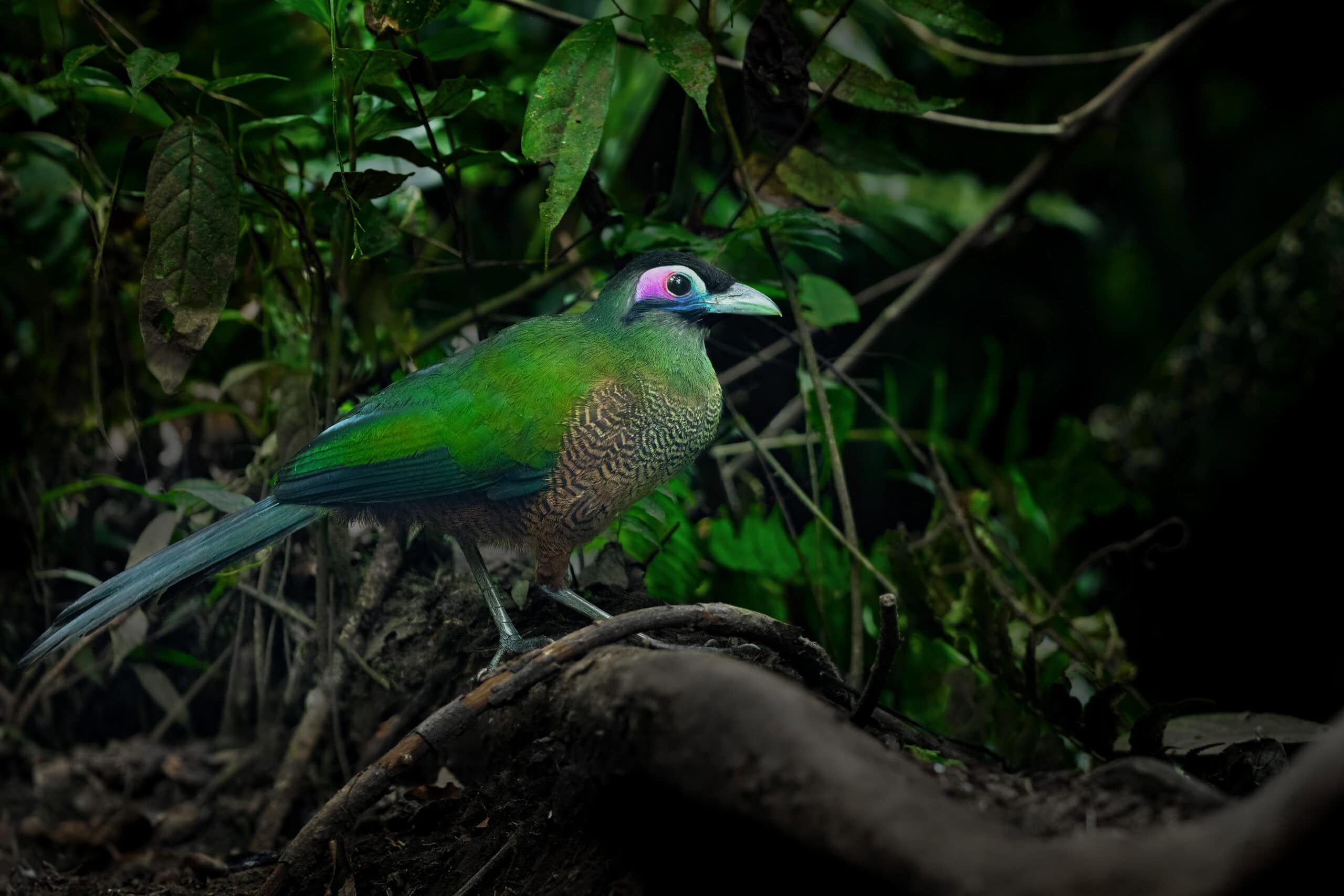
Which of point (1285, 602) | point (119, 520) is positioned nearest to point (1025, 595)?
point (1285, 602)

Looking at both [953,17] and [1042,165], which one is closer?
[953,17]

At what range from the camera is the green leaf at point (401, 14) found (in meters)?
2.32

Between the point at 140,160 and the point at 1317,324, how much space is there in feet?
17.1

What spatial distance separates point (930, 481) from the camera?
3928 millimetres

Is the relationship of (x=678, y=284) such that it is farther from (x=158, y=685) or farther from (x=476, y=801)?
(x=158, y=685)

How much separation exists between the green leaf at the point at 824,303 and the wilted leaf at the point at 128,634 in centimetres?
226

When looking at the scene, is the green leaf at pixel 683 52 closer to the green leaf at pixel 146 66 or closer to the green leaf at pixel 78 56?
the green leaf at pixel 146 66

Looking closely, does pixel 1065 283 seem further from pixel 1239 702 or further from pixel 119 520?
pixel 119 520

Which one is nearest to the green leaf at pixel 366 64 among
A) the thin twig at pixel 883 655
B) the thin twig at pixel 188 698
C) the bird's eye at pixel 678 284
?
the bird's eye at pixel 678 284

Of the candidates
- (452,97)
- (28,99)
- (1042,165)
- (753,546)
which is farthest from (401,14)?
(1042,165)

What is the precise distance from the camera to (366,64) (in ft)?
8.04

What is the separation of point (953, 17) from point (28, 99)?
8.64 feet

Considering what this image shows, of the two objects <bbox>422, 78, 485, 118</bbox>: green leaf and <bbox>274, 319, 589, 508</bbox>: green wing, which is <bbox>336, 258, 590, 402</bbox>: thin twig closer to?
<bbox>422, 78, 485, 118</bbox>: green leaf

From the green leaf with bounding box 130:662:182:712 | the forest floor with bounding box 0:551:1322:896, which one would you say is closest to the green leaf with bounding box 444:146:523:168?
the forest floor with bounding box 0:551:1322:896
